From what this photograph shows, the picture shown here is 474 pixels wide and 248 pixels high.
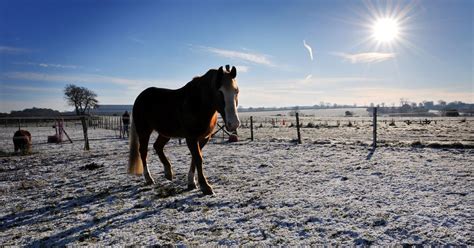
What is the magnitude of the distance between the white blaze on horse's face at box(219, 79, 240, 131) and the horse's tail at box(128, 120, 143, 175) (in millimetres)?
2699

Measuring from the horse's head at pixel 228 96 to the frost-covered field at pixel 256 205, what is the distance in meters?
1.32

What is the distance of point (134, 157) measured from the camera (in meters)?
5.82

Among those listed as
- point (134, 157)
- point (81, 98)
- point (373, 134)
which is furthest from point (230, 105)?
point (81, 98)

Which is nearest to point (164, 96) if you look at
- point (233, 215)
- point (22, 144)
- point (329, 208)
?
point (233, 215)

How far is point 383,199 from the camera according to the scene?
404cm

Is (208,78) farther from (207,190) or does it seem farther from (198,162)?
(207,190)

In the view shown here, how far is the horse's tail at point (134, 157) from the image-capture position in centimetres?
579

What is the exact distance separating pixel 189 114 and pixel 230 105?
93cm

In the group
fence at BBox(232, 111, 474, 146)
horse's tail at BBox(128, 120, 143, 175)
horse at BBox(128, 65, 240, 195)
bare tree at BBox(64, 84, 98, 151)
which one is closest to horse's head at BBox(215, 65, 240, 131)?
horse at BBox(128, 65, 240, 195)

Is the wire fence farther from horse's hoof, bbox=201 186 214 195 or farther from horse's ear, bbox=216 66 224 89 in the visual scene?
horse's ear, bbox=216 66 224 89

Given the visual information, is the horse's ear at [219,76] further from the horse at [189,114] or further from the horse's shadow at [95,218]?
the horse's shadow at [95,218]

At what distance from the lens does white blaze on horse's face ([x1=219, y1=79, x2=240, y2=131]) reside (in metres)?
4.09

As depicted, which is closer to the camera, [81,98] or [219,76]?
[219,76]

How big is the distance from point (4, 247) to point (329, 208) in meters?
4.07
